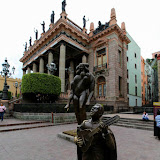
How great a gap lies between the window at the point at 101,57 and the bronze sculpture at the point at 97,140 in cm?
1913

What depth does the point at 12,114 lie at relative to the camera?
1367cm

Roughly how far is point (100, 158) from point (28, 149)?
125 inches

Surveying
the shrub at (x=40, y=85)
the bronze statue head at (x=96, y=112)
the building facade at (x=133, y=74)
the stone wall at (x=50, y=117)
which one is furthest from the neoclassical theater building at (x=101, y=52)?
the bronze statue head at (x=96, y=112)

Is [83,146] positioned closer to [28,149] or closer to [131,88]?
[28,149]

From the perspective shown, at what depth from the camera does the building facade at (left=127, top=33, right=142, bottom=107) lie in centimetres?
2521

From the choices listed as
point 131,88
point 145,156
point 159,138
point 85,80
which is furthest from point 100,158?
point 131,88

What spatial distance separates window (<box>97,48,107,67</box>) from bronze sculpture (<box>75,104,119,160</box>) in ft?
62.8

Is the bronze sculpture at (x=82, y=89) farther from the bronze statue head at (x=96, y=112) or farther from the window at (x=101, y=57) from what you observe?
the window at (x=101, y=57)

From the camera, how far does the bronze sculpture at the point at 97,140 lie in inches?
70.4

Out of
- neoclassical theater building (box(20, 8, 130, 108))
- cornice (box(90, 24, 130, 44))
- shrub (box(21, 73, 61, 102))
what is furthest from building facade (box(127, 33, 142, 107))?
shrub (box(21, 73, 61, 102))

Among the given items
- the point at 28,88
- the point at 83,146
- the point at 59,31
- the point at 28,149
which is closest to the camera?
the point at 83,146

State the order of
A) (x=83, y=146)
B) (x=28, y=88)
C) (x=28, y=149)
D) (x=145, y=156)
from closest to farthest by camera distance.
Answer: (x=83, y=146) < (x=145, y=156) < (x=28, y=149) < (x=28, y=88)

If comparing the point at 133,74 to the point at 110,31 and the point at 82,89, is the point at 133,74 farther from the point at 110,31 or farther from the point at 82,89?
the point at 82,89

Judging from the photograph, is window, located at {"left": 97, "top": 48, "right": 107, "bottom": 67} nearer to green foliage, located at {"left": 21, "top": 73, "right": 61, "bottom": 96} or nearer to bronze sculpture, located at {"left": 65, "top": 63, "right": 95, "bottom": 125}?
green foliage, located at {"left": 21, "top": 73, "right": 61, "bottom": 96}
